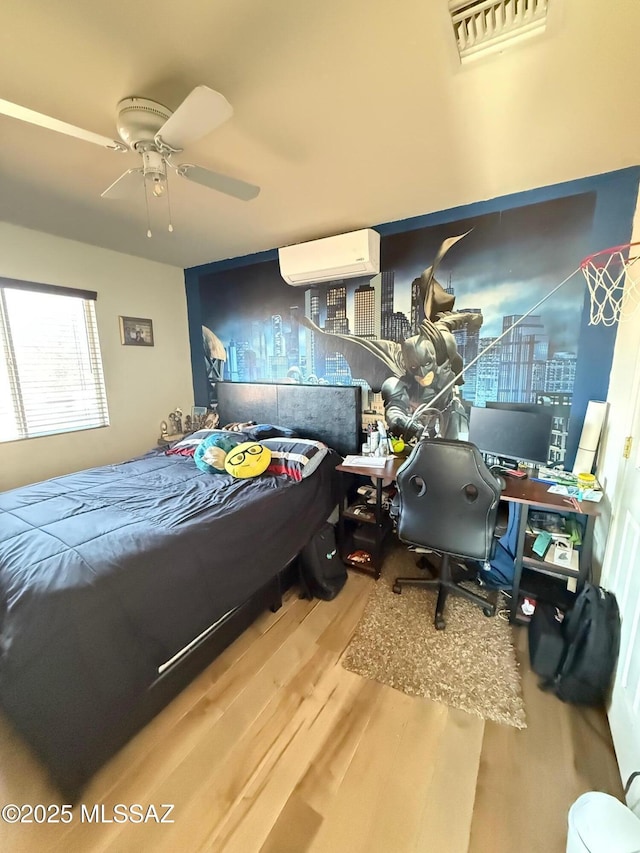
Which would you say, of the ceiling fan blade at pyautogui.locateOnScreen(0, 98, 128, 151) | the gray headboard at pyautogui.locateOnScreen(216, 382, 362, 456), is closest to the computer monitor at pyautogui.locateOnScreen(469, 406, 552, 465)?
the gray headboard at pyautogui.locateOnScreen(216, 382, 362, 456)

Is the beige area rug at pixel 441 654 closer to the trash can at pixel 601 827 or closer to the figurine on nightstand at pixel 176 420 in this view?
the trash can at pixel 601 827

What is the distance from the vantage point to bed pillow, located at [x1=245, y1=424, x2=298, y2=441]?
10.2 ft

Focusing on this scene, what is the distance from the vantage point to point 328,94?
1361 millimetres

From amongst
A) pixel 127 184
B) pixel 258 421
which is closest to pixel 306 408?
pixel 258 421

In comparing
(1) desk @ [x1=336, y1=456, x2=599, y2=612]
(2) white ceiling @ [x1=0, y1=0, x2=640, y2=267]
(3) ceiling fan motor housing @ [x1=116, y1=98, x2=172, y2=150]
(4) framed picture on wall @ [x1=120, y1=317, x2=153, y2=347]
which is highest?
(2) white ceiling @ [x1=0, y1=0, x2=640, y2=267]

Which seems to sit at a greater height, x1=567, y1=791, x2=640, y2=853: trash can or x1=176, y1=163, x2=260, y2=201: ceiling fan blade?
x1=176, y1=163, x2=260, y2=201: ceiling fan blade

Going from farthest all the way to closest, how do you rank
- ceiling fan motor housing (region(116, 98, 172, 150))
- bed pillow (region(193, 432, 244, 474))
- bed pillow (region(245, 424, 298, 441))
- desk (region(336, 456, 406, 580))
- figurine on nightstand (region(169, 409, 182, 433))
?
1. figurine on nightstand (region(169, 409, 182, 433))
2. bed pillow (region(245, 424, 298, 441))
3. bed pillow (region(193, 432, 244, 474))
4. desk (region(336, 456, 406, 580))
5. ceiling fan motor housing (region(116, 98, 172, 150))

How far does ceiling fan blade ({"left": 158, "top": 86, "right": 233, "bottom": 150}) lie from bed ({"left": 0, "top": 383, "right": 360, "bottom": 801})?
5.35 feet

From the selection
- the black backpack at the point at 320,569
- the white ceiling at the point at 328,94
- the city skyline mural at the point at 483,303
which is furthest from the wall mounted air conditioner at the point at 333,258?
the black backpack at the point at 320,569

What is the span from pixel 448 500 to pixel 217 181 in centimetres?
191

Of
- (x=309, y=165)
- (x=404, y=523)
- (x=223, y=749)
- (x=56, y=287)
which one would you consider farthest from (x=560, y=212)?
(x=56, y=287)

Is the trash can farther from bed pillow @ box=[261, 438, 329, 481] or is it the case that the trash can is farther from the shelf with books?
bed pillow @ box=[261, 438, 329, 481]

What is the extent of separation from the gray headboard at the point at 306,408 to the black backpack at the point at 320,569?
892 mm

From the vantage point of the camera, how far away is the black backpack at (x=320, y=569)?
7.51 feet
